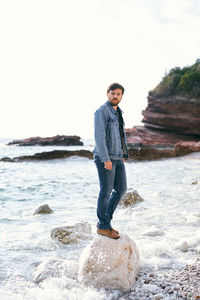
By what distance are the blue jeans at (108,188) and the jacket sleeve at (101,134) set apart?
0.47ft

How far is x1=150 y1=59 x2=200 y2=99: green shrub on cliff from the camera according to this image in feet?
119

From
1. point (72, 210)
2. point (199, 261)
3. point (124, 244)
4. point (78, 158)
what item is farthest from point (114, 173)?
point (78, 158)

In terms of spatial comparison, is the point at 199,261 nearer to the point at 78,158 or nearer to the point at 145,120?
the point at 78,158

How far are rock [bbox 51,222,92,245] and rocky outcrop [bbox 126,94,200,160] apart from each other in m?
28.4

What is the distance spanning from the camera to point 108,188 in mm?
3473

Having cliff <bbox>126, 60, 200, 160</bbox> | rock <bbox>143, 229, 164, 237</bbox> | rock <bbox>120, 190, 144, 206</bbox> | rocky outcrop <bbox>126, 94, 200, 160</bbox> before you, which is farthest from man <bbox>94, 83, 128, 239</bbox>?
cliff <bbox>126, 60, 200, 160</bbox>

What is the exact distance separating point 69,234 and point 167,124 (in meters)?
33.6

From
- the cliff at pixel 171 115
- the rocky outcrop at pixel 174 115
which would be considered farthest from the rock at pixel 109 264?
the rocky outcrop at pixel 174 115

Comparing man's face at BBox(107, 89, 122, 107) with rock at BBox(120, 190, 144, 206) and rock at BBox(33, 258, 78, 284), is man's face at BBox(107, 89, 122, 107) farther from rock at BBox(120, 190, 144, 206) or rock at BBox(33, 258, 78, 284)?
rock at BBox(120, 190, 144, 206)

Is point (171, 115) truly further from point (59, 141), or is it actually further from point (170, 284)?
point (170, 284)

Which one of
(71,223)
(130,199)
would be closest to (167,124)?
(130,199)

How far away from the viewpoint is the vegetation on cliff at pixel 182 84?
119 ft

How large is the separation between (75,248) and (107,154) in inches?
69.1

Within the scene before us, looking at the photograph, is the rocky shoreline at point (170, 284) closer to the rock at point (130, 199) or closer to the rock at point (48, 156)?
the rock at point (130, 199)
